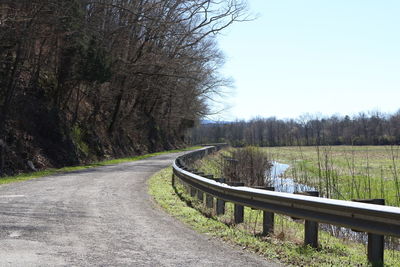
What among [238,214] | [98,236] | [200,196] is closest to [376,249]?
[238,214]

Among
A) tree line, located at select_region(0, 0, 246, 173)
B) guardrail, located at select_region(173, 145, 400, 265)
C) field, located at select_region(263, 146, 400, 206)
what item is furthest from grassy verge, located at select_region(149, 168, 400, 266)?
tree line, located at select_region(0, 0, 246, 173)

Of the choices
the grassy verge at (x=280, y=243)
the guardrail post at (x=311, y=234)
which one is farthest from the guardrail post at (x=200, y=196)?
the guardrail post at (x=311, y=234)

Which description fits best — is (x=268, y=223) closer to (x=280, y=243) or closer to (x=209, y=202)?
(x=280, y=243)

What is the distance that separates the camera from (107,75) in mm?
29875

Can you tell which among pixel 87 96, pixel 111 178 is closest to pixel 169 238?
pixel 111 178

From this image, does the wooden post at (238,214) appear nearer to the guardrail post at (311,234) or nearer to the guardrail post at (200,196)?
the guardrail post at (311,234)

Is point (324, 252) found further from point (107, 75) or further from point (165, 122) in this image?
point (165, 122)

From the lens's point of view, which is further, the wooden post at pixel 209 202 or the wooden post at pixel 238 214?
the wooden post at pixel 209 202

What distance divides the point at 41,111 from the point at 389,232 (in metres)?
24.4

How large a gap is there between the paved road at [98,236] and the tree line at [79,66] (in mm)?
9402

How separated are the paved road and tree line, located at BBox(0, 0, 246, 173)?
30.8 feet

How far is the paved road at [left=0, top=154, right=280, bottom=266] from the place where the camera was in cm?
577

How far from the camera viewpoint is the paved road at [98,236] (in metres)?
5.77

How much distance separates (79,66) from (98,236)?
22.8m
